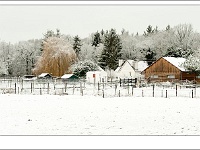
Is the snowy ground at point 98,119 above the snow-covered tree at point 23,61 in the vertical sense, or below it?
below

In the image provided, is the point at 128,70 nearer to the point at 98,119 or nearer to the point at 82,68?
the point at 82,68

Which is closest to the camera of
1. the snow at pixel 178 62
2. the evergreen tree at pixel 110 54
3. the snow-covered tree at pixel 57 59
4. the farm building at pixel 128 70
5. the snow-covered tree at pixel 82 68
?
the snow at pixel 178 62

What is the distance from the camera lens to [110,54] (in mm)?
95250

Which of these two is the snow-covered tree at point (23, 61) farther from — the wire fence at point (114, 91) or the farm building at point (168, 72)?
the wire fence at point (114, 91)

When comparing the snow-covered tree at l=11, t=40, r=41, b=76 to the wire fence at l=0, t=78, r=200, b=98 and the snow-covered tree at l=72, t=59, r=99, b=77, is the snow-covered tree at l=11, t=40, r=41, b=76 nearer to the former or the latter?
the snow-covered tree at l=72, t=59, r=99, b=77

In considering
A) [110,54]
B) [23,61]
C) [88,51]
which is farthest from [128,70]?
[23,61]

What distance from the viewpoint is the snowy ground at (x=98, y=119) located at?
49.7 feet

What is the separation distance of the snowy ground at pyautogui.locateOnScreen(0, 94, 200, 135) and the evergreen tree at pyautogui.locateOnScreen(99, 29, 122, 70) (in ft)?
234

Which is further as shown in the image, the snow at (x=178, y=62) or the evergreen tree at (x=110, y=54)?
the evergreen tree at (x=110, y=54)

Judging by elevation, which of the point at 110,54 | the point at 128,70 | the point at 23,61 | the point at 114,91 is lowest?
the point at 114,91

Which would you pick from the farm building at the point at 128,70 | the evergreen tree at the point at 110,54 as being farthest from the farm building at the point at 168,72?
the evergreen tree at the point at 110,54

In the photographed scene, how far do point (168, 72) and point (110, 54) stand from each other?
3022cm

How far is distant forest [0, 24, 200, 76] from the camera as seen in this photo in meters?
83.6

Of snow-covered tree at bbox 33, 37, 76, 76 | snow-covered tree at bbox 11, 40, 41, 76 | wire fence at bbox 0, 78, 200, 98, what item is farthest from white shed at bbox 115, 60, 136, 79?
snow-covered tree at bbox 11, 40, 41, 76
